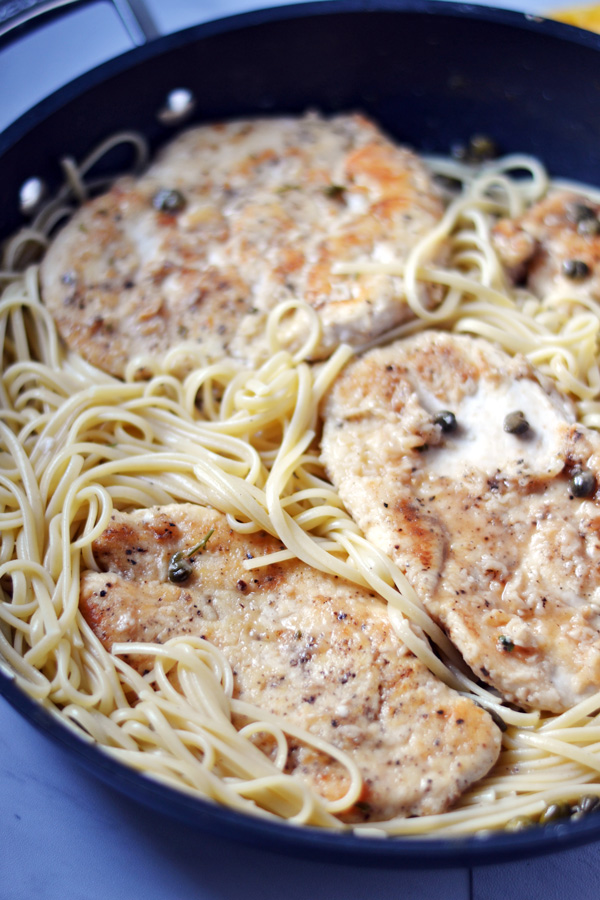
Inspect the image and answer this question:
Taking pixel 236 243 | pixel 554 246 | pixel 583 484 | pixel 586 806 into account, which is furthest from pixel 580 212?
pixel 586 806

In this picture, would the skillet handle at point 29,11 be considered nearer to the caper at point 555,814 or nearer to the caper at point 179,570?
the caper at point 179,570

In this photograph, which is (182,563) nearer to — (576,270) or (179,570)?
(179,570)

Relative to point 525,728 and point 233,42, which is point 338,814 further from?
point 233,42

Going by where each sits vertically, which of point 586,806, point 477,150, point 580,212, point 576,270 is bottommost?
point 586,806

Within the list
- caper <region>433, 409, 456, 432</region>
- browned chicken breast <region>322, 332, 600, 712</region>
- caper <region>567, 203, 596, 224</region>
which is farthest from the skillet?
caper <region>433, 409, 456, 432</region>

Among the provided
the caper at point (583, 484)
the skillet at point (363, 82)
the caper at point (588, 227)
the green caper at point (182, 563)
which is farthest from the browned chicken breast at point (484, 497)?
the skillet at point (363, 82)
